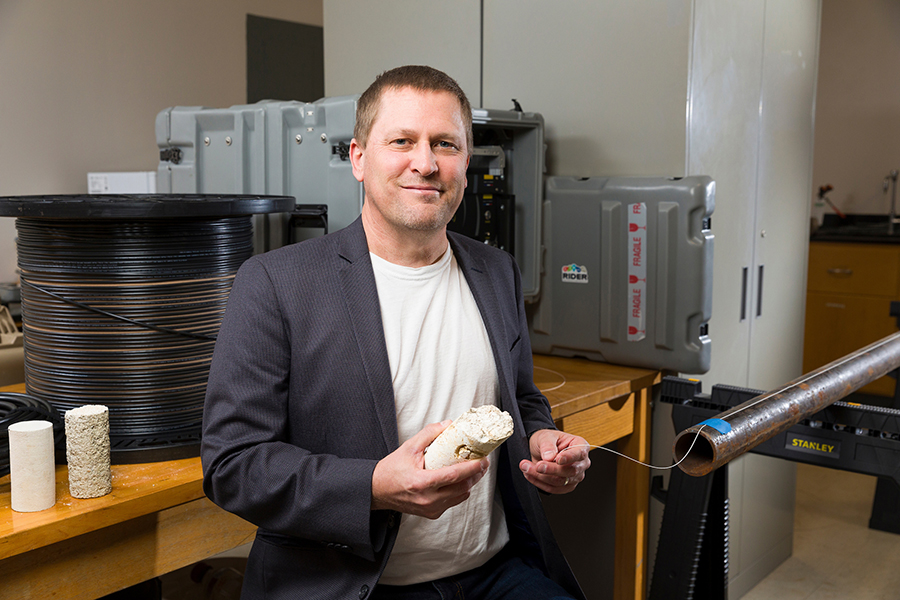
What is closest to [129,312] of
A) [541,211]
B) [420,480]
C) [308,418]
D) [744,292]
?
[308,418]

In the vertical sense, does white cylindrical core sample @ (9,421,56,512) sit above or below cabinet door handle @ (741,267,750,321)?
below

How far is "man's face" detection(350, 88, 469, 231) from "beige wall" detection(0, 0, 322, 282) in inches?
139

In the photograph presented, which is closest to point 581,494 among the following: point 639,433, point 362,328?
point 639,433

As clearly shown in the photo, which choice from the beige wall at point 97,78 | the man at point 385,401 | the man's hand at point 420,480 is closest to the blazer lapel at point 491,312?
the man at point 385,401

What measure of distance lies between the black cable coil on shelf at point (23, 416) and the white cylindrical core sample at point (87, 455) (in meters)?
0.12

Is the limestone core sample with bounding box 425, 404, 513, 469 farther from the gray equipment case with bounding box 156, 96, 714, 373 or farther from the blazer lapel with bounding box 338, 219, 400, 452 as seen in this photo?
the gray equipment case with bounding box 156, 96, 714, 373

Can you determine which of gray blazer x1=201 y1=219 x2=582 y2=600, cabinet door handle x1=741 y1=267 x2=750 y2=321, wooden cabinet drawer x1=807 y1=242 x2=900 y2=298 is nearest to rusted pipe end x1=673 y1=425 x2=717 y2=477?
gray blazer x1=201 y1=219 x2=582 y2=600

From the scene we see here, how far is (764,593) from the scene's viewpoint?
9.65 ft

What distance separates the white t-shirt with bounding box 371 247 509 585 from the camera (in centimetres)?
138

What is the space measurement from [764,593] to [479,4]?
2340 millimetres

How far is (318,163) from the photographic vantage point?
2.12 meters

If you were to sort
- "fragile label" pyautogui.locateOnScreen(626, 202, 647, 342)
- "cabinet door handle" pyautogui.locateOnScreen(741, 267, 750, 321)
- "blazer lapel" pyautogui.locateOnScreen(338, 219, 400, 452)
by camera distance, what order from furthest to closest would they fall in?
"cabinet door handle" pyautogui.locateOnScreen(741, 267, 750, 321), "fragile label" pyautogui.locateOnScreen(626, 202, 647, 342), "blazer lapel" pyautogui.locateOnScreen(338, 219, 400, 452)

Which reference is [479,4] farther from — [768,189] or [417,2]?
[768,189]

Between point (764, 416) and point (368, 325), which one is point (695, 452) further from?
point (368, 325)
